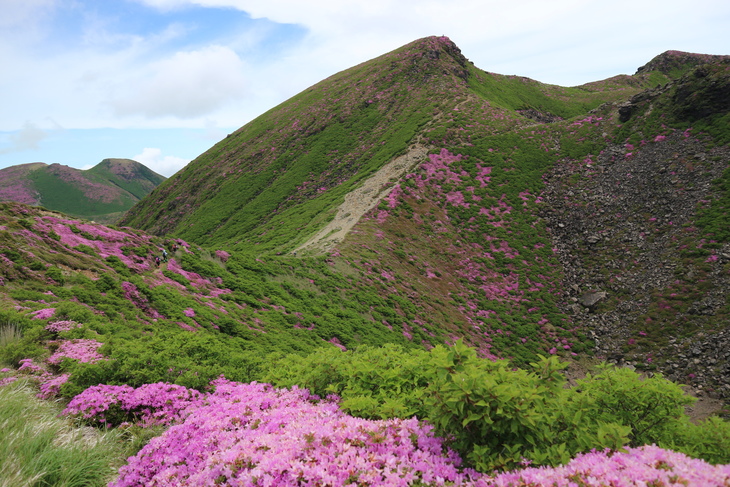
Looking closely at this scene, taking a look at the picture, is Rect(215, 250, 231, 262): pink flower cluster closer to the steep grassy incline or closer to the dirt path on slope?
the dirt path on slope

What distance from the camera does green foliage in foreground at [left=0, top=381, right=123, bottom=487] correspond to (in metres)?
5.30

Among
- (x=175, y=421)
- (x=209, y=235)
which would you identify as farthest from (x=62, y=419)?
(x=209, y=235)

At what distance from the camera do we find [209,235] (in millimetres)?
65938

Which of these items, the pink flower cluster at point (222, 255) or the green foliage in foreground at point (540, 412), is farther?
the pink flower cluster at point (222, 255)

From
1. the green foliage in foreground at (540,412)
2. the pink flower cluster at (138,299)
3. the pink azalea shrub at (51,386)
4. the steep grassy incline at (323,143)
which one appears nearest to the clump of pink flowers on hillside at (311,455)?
the green foliage in foreground at (540,412)

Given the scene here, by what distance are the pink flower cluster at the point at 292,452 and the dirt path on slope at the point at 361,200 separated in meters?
28.0

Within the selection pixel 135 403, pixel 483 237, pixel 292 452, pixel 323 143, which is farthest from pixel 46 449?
pixel 323 143

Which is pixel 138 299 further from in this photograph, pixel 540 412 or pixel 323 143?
pixel 323 143

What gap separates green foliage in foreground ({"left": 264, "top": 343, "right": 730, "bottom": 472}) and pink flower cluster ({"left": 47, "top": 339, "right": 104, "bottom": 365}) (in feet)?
28.6

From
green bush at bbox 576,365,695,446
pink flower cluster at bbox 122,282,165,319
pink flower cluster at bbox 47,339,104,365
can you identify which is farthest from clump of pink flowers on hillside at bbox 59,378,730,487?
pink flower cluster at bbox 122,282,165,319

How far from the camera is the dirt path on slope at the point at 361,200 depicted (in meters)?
37.8

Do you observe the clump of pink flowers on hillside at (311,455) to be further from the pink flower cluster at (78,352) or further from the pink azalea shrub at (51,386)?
the pink flower cluster at (78,352)

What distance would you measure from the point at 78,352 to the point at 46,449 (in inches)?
227

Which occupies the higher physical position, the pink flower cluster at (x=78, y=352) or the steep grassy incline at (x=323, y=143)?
the steep grassy incline at (x=323, y=143)
